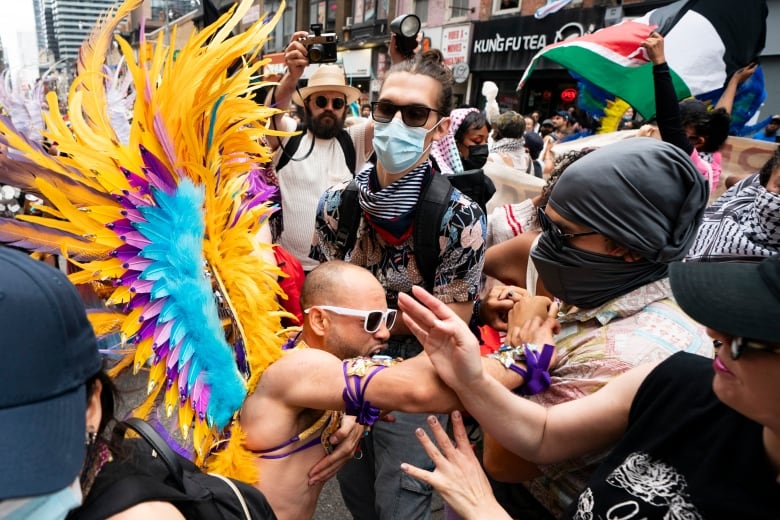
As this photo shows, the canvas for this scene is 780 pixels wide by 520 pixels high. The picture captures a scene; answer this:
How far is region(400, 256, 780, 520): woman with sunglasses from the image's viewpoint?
897 mm

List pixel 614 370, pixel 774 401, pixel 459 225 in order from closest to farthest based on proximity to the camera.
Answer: pixel 774 401 → pixel 614 370 → pixel 459 225

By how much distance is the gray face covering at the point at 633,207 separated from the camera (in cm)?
134

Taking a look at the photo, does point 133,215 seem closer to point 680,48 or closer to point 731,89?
point 680,48

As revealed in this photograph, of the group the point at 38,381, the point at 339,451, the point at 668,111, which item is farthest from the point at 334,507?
the point at 668,111

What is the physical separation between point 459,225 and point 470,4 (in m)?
18.7

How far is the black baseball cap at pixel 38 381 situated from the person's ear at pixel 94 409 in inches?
4.5

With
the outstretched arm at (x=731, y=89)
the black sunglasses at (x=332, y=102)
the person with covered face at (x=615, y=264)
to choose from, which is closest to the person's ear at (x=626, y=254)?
the person with covered face at (x=615, y=264)

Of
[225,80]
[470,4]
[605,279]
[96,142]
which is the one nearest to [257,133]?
[225,80]

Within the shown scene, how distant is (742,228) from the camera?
78.7 inches

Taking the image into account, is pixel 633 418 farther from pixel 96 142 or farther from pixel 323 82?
pixel 323 82

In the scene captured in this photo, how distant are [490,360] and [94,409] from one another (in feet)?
3.21

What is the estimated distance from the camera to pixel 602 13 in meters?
13.8

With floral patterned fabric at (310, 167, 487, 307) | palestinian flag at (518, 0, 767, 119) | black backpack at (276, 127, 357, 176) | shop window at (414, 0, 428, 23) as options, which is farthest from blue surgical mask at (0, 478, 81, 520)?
shop window at (414, 0, 428, 23)

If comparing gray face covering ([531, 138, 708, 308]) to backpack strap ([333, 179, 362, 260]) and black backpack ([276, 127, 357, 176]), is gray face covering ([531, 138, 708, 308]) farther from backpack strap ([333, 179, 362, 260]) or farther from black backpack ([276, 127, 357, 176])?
black backpack ([276, 127, 357, 176])
